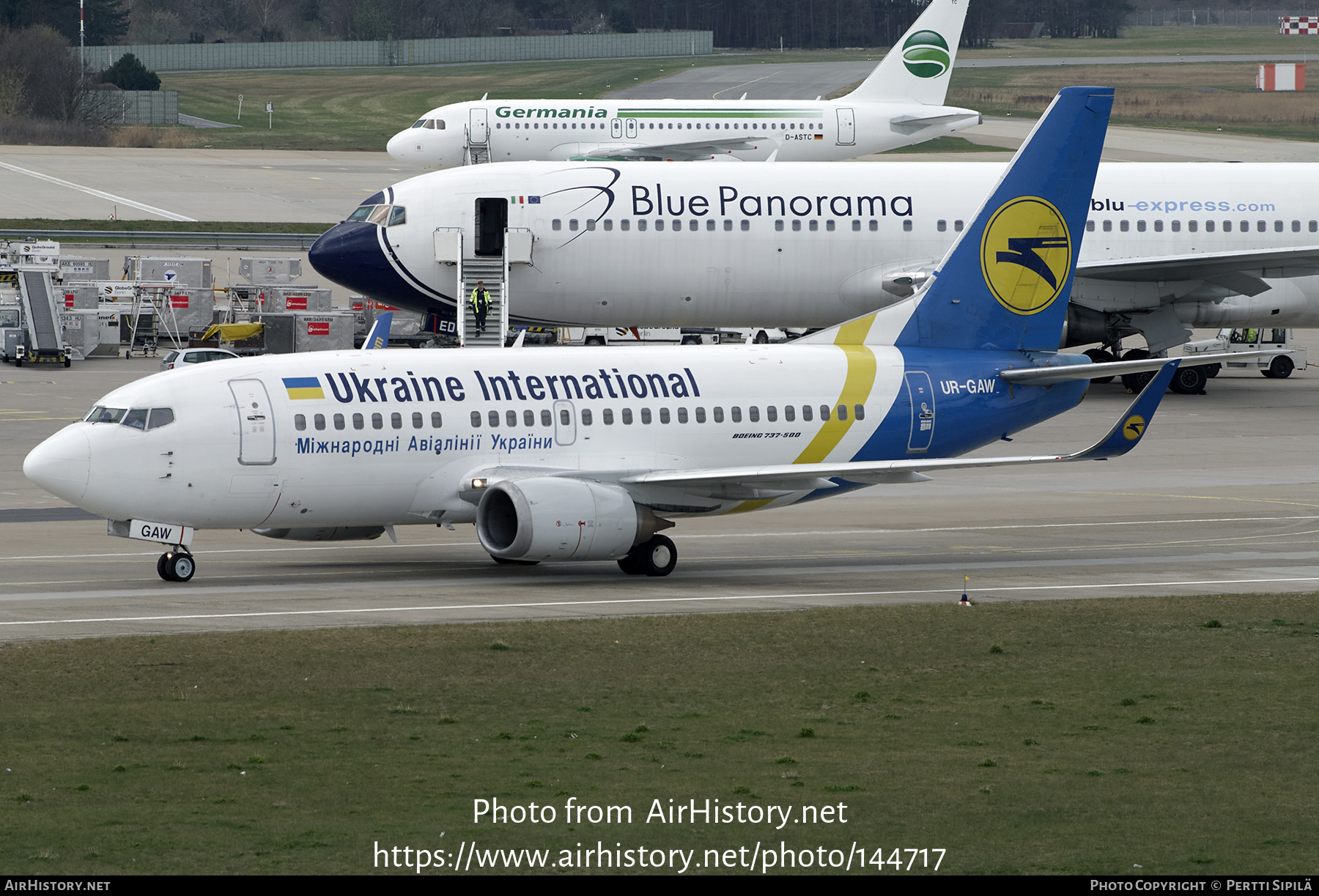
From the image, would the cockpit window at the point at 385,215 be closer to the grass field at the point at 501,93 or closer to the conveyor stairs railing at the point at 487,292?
the conveyor stairs railing at the point at 487,292

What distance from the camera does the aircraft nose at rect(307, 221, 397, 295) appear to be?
176 ft

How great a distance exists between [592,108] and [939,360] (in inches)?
2330

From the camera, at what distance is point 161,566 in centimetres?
2948

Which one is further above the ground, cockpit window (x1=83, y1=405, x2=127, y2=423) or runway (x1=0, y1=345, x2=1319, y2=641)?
cockpit window (x1=83, y1=405, x2=127, y2=423)

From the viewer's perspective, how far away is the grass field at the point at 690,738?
618 inches

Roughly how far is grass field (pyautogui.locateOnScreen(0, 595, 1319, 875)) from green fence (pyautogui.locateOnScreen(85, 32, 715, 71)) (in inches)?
6102

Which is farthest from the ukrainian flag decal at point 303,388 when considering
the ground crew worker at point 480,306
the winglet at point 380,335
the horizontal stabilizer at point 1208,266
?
the horizontal stabilizer at point 1208,266

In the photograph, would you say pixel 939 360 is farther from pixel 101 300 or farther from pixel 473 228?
pixel 101 300

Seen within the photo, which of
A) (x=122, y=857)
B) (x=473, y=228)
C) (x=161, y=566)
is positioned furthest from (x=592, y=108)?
(x=122, y=857)

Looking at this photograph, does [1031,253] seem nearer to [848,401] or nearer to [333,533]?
[848,401]

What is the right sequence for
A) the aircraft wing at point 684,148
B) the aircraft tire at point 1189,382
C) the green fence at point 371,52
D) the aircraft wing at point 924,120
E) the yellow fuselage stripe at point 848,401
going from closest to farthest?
the yellow fuselage stripe at point 848,401, the aircraft tire at point 1189,382, the aircraft wing at point 684,148, the aircraft wing at point 924,120, the green fence at point 371,52

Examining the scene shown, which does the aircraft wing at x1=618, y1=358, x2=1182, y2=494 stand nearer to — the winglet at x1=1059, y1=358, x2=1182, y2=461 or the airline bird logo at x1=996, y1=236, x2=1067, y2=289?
the winglet at x1=1059, y1=358, x2=1182, y2=461

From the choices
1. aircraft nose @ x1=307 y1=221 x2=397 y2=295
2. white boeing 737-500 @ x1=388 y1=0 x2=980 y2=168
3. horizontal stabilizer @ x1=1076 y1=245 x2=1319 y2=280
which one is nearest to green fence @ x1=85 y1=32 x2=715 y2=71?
white boeing 737-500 @ x1=388 y1=0 x2=980 y2=168

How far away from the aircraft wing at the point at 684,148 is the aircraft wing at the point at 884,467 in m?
61.2
